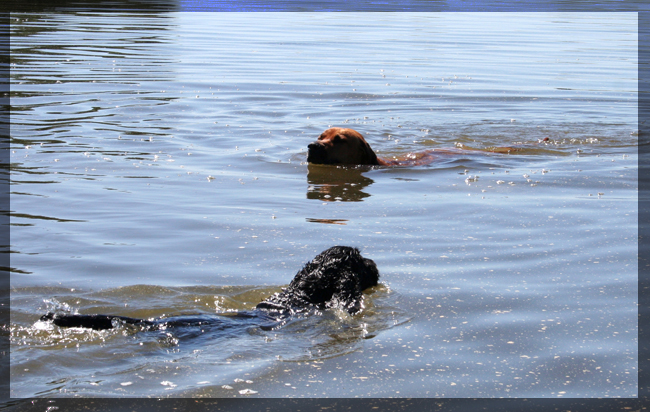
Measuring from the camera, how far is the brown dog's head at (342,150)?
26.9ft

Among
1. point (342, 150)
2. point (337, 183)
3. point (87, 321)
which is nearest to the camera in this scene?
point (87, 321)

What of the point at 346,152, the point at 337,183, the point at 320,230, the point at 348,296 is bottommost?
the point at 348,296

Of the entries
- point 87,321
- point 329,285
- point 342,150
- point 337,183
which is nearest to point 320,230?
point 329,285

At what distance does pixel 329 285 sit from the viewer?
4.17 meters

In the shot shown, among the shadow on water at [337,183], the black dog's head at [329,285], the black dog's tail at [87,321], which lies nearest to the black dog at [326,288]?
the black dog's head at [329,285]

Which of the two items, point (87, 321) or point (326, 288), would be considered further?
point (326, 288)

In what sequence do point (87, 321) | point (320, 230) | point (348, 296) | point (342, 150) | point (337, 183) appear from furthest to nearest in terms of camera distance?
point (342, 150), point (337, 183), point (320, 230), point (348, 296), point (87, 321)

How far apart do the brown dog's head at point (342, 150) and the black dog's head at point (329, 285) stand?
397 cm

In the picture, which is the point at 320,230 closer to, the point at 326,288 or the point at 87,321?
the point at 326,288

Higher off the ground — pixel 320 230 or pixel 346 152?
pixel 346 152

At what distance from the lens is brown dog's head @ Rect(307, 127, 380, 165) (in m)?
8.19

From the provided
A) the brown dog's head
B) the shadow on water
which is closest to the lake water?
the shadow on water

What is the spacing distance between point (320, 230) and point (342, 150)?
277 cm

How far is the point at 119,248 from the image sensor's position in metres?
5.15
